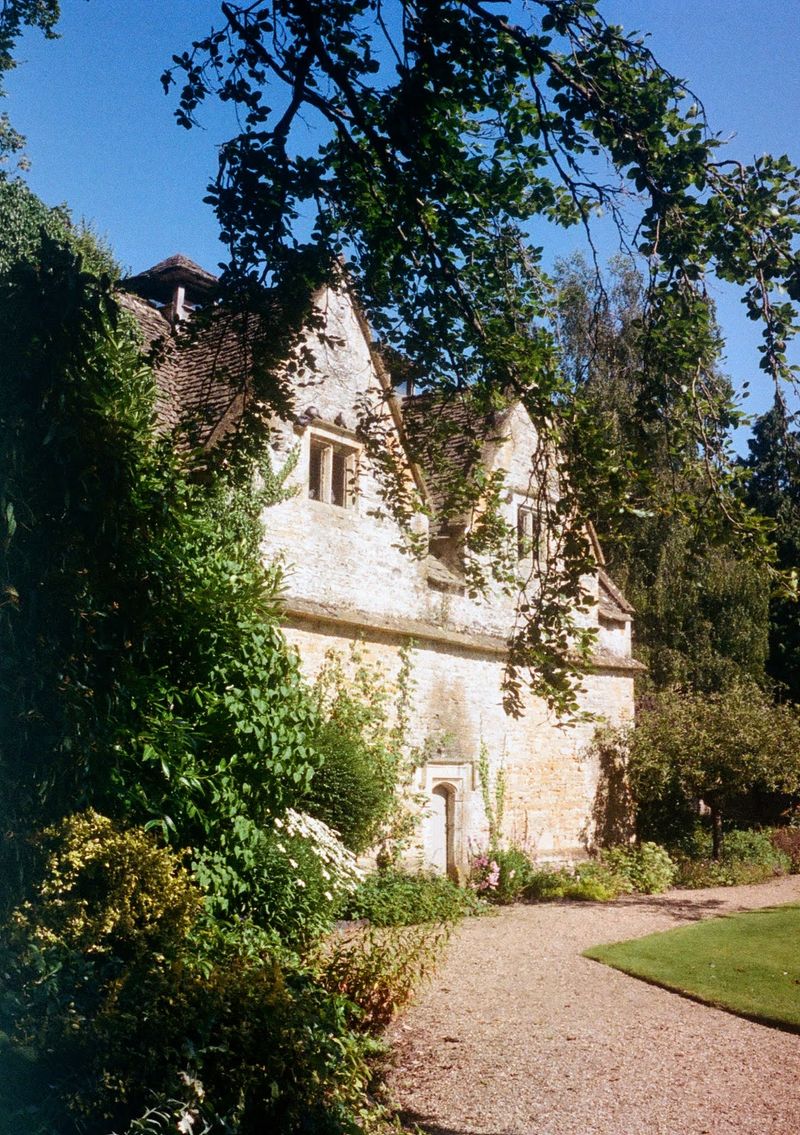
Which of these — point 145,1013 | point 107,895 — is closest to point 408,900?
point 107,895

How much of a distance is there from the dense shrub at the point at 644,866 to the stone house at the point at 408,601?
570 mm

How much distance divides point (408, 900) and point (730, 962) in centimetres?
354

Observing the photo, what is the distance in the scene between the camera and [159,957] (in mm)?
5199

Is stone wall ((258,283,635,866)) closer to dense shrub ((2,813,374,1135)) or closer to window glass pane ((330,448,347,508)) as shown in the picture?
window glass pane ((330,448,347,508))

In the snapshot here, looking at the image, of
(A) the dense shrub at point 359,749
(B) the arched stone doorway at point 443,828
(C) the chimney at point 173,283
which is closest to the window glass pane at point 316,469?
(A) the dense shrub at point 359,749

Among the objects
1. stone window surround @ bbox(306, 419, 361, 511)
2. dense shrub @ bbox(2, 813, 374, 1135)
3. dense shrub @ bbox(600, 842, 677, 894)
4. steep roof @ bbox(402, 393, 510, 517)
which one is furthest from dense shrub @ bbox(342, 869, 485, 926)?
steep roof @ bbox(402, 393, 510, 517)

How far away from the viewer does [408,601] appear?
1357 centimetres

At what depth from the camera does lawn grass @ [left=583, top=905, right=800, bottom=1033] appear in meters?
8.59

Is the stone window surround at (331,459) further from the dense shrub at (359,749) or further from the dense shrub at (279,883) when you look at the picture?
the dense shrub at (279,883)

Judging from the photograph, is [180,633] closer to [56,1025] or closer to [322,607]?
[56,1025]

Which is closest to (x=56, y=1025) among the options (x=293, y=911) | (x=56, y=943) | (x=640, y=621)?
(x=56, y=943)

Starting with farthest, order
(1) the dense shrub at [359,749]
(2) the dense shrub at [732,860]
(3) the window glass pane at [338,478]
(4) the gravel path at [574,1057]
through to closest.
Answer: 1. (2) the dense shrub at [732,860]
2. (3) the window glass pane at [338,478]
3. (1) the dense shrub at [359,749]
4. (4) the gravel path at [574,1057]

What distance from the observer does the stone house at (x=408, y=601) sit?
39.2ft

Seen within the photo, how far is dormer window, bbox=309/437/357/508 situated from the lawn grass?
615cm
